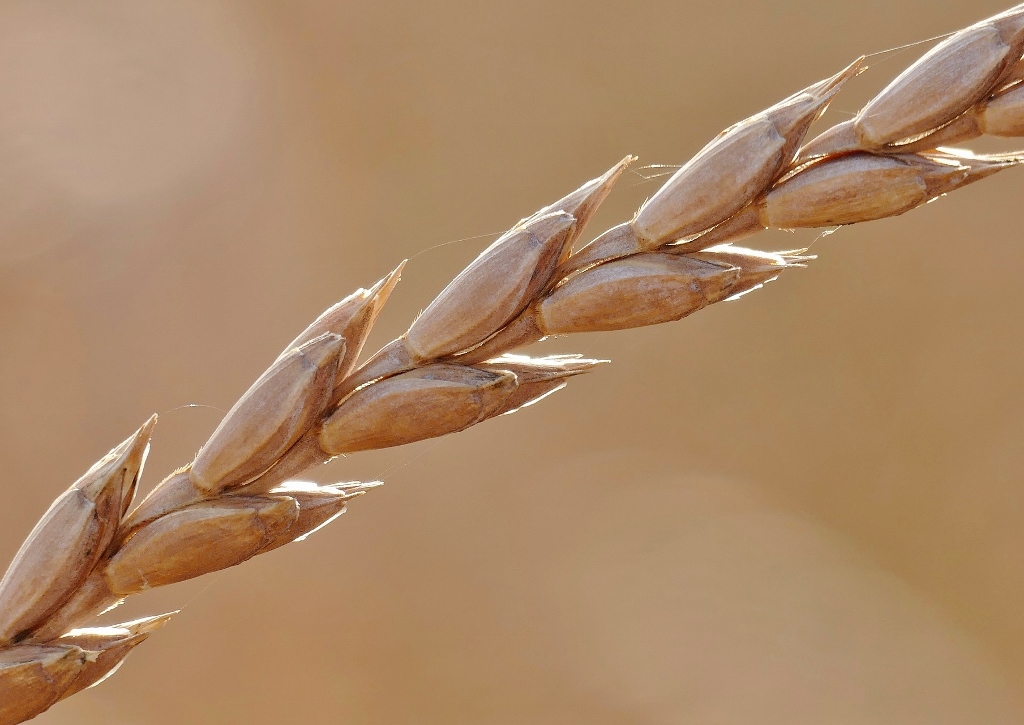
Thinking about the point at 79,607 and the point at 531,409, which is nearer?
the point at 79,607

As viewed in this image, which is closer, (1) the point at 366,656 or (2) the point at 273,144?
(1) the point at 366,656

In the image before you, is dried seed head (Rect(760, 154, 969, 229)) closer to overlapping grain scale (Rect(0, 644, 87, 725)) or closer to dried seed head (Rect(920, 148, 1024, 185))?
dried seed head (Rect(920, 148, 1024, 185))

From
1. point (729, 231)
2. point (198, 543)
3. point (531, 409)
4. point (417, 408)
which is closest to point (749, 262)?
point (729, 231)

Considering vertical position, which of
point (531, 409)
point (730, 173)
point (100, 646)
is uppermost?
point (730, 173)

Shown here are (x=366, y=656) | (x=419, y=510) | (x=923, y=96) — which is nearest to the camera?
(x=923, y=96)

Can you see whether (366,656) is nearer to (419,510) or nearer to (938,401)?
(419,510)

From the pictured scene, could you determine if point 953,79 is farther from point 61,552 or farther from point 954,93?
point 61,552

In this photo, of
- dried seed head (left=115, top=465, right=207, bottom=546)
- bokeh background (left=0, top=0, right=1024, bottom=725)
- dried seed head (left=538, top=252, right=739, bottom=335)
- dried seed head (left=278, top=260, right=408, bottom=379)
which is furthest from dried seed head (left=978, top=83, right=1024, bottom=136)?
bokeh background (left=0, top=0, right=1024, bottom=725)

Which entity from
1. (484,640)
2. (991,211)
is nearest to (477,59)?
(991,211)
